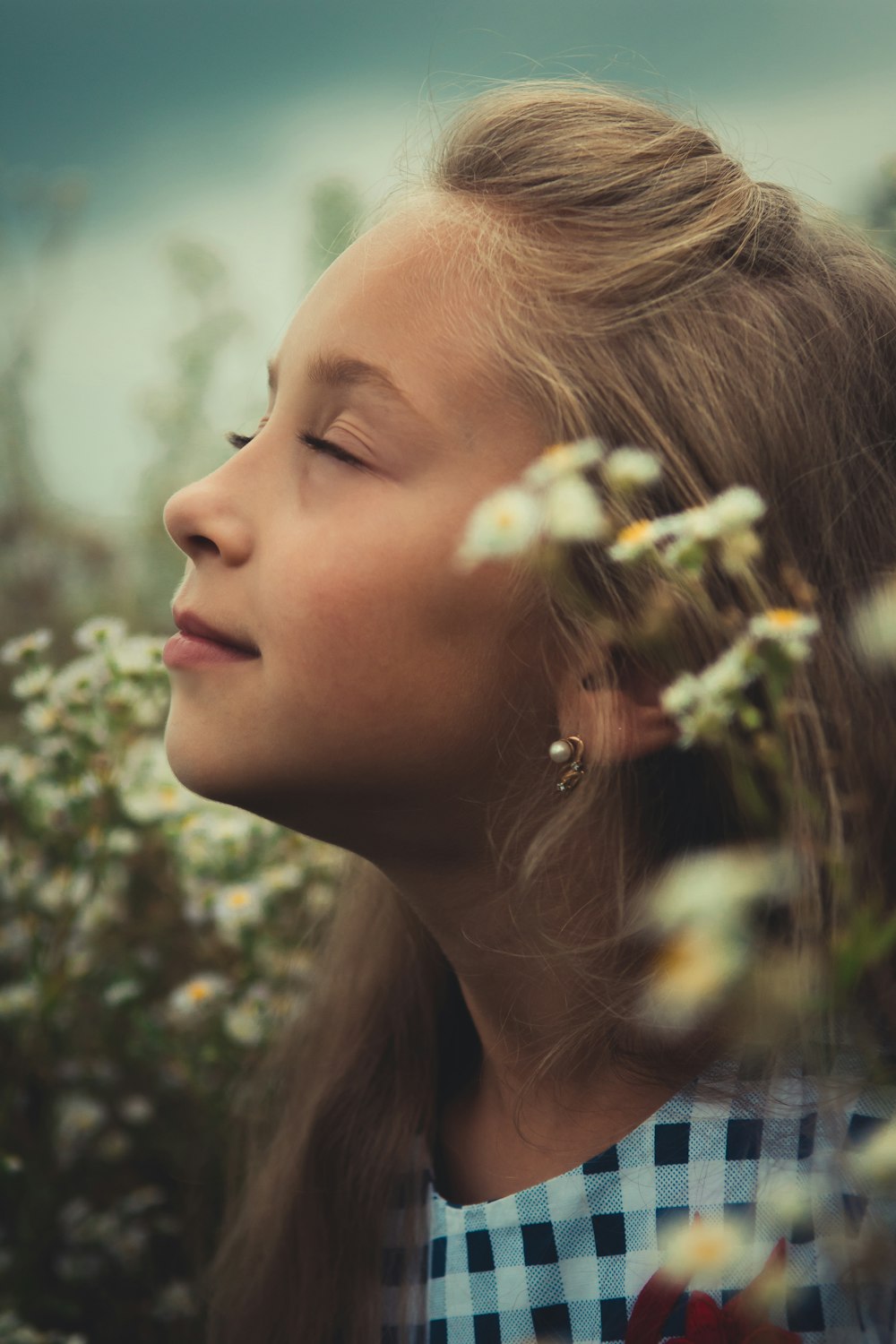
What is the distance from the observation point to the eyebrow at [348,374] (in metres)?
0.91

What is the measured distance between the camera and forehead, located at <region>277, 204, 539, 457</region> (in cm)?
91

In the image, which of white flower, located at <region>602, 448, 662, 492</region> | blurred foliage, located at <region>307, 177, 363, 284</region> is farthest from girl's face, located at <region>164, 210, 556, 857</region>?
blurred foliage, located at <region>307, 177, 363, 284</region>

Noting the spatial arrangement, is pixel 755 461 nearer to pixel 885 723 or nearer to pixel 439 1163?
pixel 885 723

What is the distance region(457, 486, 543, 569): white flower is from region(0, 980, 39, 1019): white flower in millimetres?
973

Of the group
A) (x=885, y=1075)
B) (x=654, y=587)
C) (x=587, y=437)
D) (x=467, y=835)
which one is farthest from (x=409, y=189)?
(x=885, y=1075)

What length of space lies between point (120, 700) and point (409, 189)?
0.62 metres

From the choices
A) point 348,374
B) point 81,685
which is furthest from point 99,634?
point 348,374

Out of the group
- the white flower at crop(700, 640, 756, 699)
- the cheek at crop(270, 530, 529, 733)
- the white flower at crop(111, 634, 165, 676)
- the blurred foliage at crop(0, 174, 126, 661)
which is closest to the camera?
the white flower at crop(700, 640, 756, 699)

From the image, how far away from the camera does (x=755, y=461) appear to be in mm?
902

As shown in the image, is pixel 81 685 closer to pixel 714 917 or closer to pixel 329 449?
pixel 329 449

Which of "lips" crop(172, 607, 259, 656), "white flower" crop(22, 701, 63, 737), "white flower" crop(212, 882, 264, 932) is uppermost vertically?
"white flower" crop(22, 701, 63, 737)

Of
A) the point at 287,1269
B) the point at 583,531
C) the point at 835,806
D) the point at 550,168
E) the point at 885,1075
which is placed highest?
the point at 550,168

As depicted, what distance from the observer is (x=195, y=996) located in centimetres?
135

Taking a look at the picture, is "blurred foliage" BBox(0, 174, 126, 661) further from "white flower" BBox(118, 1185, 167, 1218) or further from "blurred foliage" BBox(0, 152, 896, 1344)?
"white flower" BBox(118, 1185, 167, 1218)
